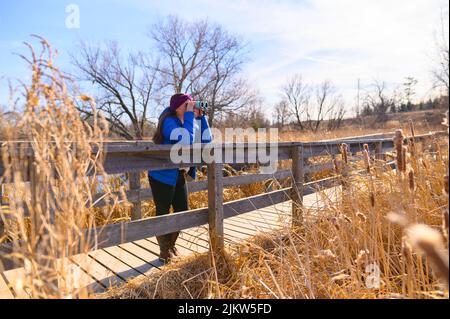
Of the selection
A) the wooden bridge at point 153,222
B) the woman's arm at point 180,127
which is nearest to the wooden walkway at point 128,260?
the wooden bridge at point 153,222

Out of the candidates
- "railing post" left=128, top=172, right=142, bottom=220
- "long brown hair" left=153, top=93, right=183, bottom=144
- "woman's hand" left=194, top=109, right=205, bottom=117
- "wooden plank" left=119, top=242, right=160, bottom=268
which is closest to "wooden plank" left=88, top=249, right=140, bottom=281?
"wooden plank" left=119, top=242, right=160, bottom=268

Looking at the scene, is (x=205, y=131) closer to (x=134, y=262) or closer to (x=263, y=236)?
(x=263, y=236)

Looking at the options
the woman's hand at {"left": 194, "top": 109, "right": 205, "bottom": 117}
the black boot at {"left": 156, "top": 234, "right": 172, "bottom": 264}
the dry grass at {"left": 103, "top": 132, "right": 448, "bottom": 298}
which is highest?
the woman's hand at {"left": 194, "top": 109, "right": 205, "bottom": 117}

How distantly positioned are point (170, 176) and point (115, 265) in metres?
0.92

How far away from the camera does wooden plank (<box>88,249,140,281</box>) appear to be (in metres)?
2.77

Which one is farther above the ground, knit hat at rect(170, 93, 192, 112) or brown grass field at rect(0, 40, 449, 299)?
knit hat at rect(170, 93, 192, 112)

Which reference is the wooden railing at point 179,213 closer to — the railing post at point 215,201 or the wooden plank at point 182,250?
the railing post at point 215,201

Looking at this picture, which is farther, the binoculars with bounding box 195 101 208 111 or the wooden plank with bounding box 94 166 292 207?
the wooden plank with bounding box 94 166 292 207

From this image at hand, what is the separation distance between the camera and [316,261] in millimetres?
2156

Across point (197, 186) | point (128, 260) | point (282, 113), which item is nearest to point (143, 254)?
point (128, 260)

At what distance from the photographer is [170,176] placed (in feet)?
10.4

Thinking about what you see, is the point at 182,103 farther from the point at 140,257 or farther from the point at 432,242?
the point at 432,242

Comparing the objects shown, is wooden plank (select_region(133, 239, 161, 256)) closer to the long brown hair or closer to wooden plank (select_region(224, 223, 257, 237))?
wooden plank (select_region(224, 223, 257, 237))
